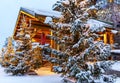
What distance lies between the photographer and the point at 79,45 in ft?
26.1

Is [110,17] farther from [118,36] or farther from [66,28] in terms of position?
[66,28]

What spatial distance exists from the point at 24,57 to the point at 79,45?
16.2 feet

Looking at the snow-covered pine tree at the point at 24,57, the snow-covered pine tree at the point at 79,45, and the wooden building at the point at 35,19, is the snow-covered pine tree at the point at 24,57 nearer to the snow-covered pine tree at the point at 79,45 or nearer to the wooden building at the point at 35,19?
the wooden building at the point at 35,19

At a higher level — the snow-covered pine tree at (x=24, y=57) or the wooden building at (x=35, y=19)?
the wooden building at (x=35, y=19)

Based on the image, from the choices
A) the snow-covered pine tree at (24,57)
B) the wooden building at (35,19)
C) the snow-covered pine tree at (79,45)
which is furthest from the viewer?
the wooden building at (35,19)

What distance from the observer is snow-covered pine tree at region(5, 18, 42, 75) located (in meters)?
11.8

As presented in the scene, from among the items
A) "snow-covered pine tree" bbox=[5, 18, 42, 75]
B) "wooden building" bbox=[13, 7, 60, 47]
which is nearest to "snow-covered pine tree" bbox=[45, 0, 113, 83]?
"snow-covered pine tree" bbox=[5, 18, 42, 75]

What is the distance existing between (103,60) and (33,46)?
201 inches

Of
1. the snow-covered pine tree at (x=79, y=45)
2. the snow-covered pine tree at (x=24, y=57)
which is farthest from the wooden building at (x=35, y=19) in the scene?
the snow-covered pine tree at (x=79, y=45)

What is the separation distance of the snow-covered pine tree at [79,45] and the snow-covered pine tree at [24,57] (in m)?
3.30

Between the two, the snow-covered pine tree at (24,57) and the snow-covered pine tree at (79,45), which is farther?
the snow-covered pine tree at (24,57)

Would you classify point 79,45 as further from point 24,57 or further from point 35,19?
point 35,19

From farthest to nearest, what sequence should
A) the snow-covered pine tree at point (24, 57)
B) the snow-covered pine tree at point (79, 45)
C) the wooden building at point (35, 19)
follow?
the wooden building at point (35, 19)
the snow-covered pine tree at point (24, 57)
the snow-covered pine tree at point (79, 45)

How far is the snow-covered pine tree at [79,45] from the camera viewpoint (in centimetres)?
771
